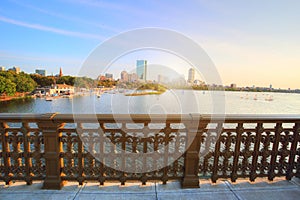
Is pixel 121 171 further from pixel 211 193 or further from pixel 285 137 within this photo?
pixel 285 137

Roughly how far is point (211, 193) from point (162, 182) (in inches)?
24.7

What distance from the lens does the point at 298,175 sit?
7.85ft

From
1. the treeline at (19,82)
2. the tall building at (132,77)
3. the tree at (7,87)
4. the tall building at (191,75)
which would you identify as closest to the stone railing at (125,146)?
the tall building at (191,75)

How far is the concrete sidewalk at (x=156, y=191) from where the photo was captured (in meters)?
1.98

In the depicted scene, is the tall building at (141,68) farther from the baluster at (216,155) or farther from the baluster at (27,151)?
the baluster at (27,151)

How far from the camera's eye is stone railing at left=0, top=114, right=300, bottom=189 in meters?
1.99

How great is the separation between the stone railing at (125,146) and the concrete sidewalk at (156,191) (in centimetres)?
9

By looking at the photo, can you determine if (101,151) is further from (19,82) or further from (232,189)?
(19,82)

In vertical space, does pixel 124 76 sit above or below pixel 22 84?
below

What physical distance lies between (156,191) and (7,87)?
53102 mm

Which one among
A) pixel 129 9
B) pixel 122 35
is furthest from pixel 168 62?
pixel 129 9

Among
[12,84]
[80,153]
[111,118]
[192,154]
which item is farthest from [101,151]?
[12,84]

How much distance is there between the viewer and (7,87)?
4131cm

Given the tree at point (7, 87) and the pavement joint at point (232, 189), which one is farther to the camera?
the tree at point (7, 87)
